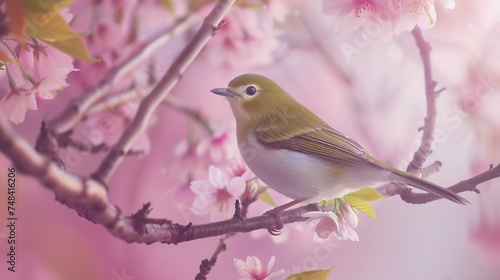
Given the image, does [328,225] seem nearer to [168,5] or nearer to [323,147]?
[323,147]

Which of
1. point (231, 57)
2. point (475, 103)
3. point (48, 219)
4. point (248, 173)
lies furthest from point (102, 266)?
point (475, 103)

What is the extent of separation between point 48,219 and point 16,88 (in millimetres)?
173

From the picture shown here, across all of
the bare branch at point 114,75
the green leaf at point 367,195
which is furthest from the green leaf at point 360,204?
the bare branch at point 114,75

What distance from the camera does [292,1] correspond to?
0.72 meters

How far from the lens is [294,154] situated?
633 mm

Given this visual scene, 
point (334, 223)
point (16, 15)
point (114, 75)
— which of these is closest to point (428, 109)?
point (334, 223)

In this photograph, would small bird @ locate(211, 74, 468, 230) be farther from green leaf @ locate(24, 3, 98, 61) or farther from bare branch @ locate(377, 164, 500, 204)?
green leaf @ locate(24, 3, 98, 61)

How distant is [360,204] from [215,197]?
198 mm

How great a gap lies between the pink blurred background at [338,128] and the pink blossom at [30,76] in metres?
0.04

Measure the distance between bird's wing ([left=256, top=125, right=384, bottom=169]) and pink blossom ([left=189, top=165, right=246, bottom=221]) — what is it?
8 centimetres

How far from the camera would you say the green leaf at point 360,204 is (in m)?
0.68

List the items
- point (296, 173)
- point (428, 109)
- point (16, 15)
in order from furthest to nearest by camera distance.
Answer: point (428, 109), point (296, 173), point (16, 15)

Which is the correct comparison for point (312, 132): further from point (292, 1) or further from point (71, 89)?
point (71, 89)

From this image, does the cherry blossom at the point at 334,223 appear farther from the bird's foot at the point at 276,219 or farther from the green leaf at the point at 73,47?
the green leaf at the point at 73,47
